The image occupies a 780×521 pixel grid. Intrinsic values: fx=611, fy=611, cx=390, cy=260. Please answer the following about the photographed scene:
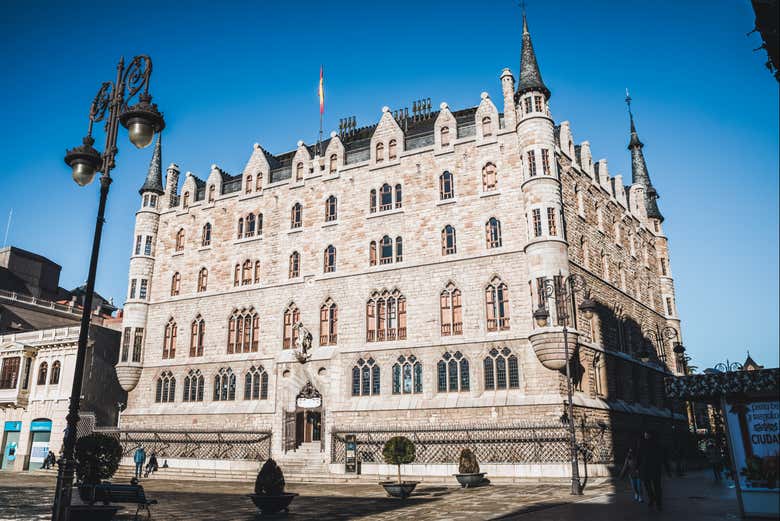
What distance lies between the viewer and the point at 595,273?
32094mm

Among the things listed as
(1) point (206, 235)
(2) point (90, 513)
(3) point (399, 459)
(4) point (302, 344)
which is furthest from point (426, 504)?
(1) point (206, 235)

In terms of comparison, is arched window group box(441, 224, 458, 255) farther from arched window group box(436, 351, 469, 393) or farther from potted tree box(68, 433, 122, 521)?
potted tree box(68, 433, 122, 521)

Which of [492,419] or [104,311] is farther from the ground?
[104,311]

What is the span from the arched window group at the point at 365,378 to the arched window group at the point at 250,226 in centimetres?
1096

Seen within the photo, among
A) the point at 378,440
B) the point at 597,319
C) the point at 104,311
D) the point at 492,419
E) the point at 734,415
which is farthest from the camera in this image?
the point at 104,311

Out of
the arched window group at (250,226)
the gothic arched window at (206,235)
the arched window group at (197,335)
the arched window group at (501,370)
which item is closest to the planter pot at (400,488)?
the arched window group at (501,370)

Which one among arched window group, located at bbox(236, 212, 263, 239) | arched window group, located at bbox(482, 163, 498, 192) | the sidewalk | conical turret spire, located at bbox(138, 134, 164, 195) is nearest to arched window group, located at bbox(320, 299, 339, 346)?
arched window group, located at bbox(236, 212, 263, 239)

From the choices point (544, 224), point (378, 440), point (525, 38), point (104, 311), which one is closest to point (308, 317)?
point (378, 440)

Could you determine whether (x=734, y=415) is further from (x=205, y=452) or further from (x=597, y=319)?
(x=205, y=452)

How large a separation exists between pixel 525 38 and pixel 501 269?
40.2 feet

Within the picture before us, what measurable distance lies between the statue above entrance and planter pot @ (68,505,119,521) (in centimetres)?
2021

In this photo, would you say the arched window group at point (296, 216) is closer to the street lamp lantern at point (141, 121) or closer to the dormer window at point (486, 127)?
the dormer window at point (486, 127)

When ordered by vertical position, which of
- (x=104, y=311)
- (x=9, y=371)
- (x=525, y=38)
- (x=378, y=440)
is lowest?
(x=378, y=440)

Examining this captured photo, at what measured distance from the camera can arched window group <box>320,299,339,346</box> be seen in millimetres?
32213
